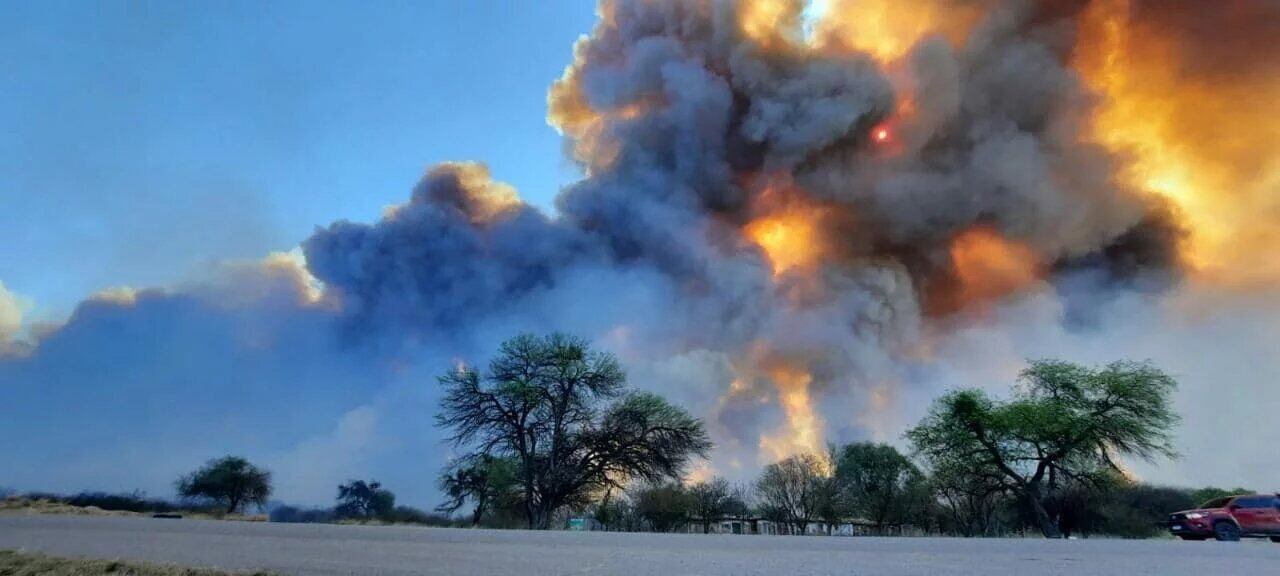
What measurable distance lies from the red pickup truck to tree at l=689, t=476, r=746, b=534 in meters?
23.7

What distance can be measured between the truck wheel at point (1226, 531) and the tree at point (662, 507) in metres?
23.8

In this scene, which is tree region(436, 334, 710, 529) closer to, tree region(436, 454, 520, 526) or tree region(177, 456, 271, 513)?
tree region(436, 454, 520, 526)

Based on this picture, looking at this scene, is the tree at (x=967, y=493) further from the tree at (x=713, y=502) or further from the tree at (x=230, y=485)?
the tree at (x=230, y=485)

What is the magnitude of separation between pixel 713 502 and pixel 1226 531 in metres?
27.7

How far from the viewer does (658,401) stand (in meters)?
34.0

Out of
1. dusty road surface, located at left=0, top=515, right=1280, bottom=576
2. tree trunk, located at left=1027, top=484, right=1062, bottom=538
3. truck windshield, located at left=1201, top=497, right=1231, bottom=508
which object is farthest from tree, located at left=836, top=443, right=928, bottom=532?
dusty road surface, located at left=0, top=515, right=1280, bottom=576

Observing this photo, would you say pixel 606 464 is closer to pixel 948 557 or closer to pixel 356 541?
pixel 356 541

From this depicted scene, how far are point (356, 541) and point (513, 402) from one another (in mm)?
24378

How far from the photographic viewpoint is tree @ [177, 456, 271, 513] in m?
→ 50.3

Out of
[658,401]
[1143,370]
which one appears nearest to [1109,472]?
[1143,370]

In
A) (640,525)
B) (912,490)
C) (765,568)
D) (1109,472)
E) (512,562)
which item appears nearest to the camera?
(765,568)

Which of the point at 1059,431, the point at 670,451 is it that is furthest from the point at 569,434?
the point at 1059,431

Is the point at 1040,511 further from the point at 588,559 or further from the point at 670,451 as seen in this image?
the point at 588,559

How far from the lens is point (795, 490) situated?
4725 cm
